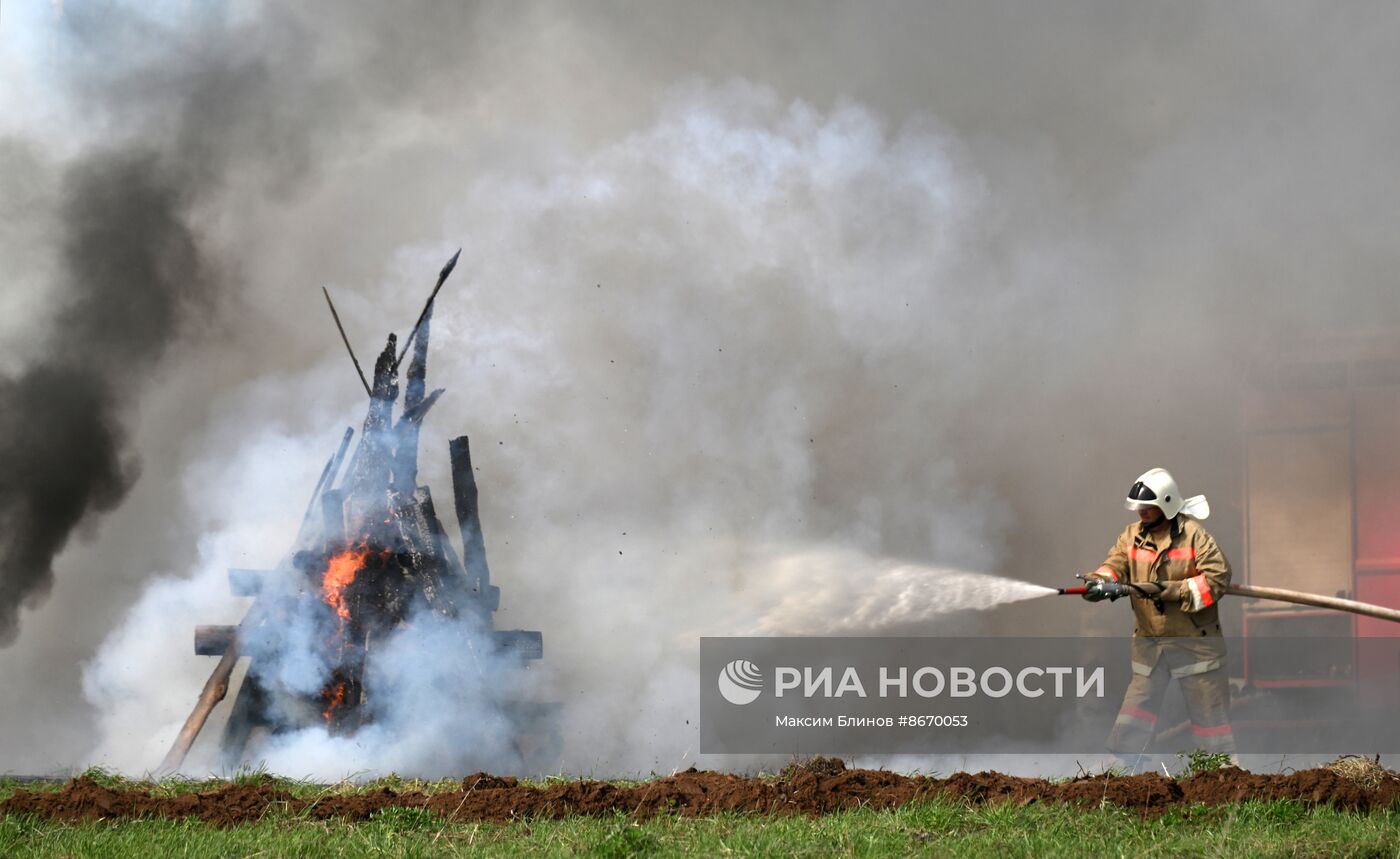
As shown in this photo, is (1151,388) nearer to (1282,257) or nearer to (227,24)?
(1282,257)

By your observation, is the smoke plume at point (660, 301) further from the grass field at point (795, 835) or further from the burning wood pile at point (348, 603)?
the grass field at point (795, 835)

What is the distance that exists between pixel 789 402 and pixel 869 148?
7.86ft

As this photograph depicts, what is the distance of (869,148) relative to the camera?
11438 millimetres

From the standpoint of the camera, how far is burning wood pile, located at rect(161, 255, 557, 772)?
28.4 ft

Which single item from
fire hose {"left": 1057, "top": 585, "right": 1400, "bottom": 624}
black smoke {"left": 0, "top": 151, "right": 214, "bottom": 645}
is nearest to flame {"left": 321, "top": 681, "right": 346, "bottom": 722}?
black smoke {"left": 0, "top": 151, "right": 214, "bottom": 645}

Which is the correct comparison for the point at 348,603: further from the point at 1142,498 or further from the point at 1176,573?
the point at 1176,573

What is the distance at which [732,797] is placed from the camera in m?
6.21

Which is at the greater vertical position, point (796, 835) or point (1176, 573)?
point (1176, 573)

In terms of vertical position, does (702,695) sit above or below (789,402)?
below

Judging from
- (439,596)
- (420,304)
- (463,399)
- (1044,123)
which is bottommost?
(439,596)

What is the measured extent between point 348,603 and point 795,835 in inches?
166

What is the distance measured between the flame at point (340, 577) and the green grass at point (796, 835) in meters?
2.63

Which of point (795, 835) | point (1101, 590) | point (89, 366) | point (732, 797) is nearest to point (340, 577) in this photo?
point (732, 797)

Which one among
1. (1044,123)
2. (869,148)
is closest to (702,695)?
(869,148)
